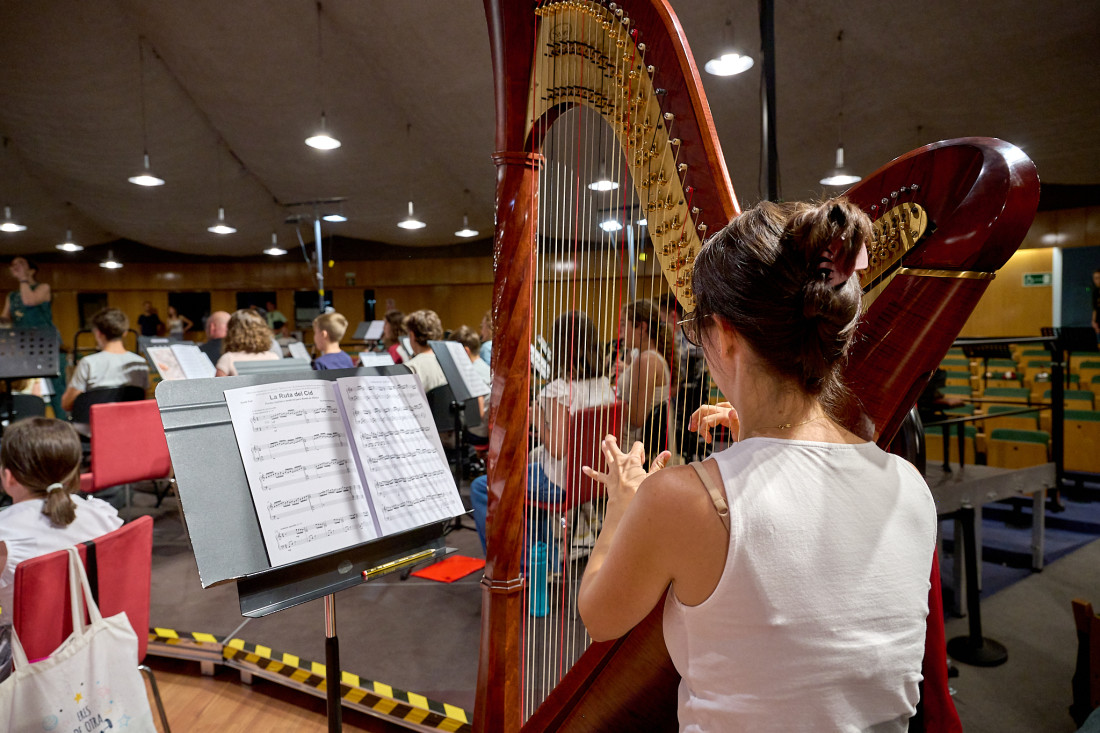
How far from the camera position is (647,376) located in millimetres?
1220

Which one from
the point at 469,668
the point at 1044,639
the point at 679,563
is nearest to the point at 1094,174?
the point at 1044,639

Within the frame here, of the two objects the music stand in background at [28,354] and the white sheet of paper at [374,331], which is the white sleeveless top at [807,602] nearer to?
the music stand in background at [28,354]

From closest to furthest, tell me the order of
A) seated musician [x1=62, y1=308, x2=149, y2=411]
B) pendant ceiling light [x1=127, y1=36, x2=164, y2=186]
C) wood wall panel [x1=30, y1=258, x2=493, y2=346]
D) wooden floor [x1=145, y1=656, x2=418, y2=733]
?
wooden floor [x1=145, y1=656, x2=418, y2=733]
seated musician [x1=62, y1=308, x2=149, y2=411]
pendant ceiling light [x1=127, y1=36, x2=164, y2=186]
wood wall panel [x1=30, y1=258, x2=493, y2=346]

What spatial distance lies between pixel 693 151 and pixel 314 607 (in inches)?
107

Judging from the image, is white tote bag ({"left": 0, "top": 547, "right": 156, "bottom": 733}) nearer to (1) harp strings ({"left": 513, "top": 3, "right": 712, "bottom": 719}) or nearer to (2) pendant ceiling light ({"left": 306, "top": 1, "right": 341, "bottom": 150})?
(1) harp strings ({"left": 513, "top": 3, "right": 712, "bottom": 719})

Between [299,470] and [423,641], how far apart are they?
1610mm

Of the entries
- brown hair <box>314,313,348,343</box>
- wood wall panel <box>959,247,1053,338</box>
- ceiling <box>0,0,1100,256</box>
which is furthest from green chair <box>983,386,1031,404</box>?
brown hair <box>314,313,348,343</box>

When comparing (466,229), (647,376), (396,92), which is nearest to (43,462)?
(647,376)

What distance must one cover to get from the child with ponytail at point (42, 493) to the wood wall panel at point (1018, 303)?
11.2 m

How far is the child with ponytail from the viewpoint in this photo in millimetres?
1763

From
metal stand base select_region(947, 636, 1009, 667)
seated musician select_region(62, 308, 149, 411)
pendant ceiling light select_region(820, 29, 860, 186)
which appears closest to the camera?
metal stand base select_region(947, 636, 1009, 667)

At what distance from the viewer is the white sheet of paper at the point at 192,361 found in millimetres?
4395

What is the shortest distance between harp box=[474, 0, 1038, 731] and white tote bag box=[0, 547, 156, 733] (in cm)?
86

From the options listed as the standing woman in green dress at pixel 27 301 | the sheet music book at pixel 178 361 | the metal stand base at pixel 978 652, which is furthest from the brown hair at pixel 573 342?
the standing woman in green dress at pixel 27 301
